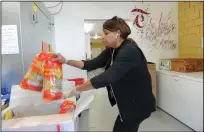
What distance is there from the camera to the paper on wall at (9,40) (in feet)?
2.35

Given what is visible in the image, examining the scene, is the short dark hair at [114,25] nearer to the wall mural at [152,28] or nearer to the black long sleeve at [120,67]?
the black long sleeve at [120,67]

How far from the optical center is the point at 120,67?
1.90ft

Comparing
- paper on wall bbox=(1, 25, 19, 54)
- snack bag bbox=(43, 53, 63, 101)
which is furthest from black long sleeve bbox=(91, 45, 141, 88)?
paper on wall bbox=(1, 25, 19, 54)

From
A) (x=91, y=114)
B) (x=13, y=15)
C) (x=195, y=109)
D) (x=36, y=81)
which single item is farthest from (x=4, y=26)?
(x=91, y=114)

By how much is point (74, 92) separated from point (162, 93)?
137 centimetres

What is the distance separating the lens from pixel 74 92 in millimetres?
537

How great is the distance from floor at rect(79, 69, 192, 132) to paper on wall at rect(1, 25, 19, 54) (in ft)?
2.69

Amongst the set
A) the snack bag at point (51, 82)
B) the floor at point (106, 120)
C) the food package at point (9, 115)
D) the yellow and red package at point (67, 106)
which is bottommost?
the floor at point (106, 120)

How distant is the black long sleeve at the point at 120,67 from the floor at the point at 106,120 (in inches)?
33.4

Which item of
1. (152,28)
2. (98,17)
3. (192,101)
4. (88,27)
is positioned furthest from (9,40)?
(88,27)

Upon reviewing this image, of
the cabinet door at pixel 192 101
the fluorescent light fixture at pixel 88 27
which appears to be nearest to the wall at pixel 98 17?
the fluorescent light fixture at pixel 88 27

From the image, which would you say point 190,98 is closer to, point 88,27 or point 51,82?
point 51,82

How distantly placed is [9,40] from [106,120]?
1168 millimetres

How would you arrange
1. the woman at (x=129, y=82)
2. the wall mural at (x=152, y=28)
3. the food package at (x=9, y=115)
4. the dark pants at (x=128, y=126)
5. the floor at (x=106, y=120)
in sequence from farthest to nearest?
the wall mural at (x=152, y=28) < the floor at (x=106, y=120) < the dark pants at (x=128, y=126) < the woman at (x=129, y=82) < the food package at (x=9, y=115)
